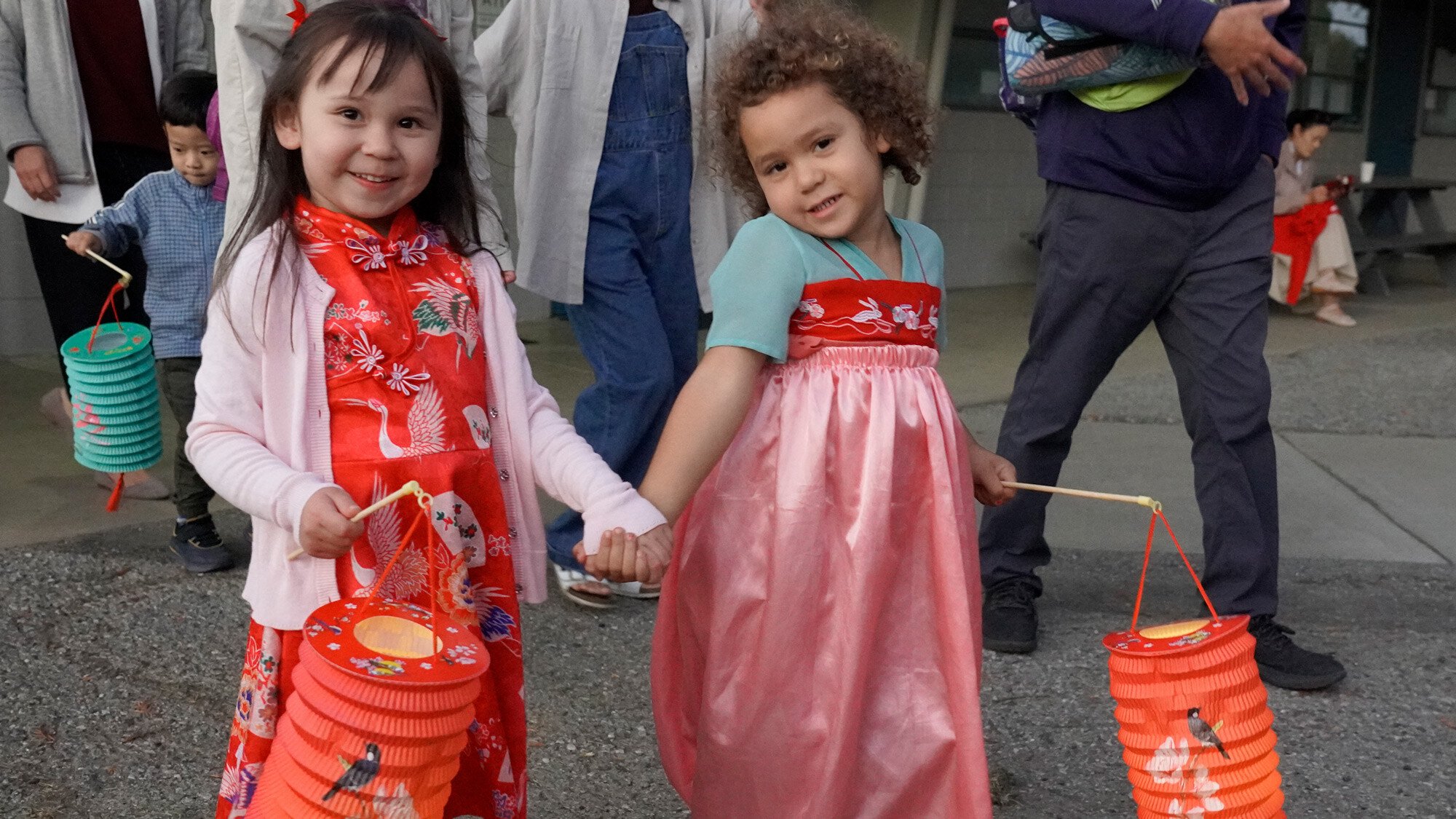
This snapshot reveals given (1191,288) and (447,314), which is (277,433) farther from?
(1191,288)

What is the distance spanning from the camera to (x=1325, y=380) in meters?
7.58

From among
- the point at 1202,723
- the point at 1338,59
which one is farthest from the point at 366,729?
the point at 1338,59

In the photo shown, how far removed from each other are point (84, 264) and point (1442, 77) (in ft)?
46.5

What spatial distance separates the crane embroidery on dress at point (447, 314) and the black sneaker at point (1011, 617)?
6.29 feet

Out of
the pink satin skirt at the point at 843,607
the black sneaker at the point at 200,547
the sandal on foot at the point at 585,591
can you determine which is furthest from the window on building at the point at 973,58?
the pink satin skirt at the point at 843,607

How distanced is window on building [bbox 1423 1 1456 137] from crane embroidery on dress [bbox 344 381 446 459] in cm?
1496

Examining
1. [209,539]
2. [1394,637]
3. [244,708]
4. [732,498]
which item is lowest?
[1394,637]

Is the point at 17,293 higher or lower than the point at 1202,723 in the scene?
lower

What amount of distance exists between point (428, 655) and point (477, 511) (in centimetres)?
45

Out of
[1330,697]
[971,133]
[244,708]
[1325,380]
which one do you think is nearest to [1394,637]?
[1330,697]

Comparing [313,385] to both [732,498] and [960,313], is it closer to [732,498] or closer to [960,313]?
[732,498]

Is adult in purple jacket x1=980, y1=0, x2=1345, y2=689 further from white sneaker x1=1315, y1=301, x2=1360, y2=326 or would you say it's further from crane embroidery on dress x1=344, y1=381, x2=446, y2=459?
white sneaker x1=1315, y1=301, x2=1360, y2=326

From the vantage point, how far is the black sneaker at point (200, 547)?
409 cm

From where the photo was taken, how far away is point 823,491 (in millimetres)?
2295
